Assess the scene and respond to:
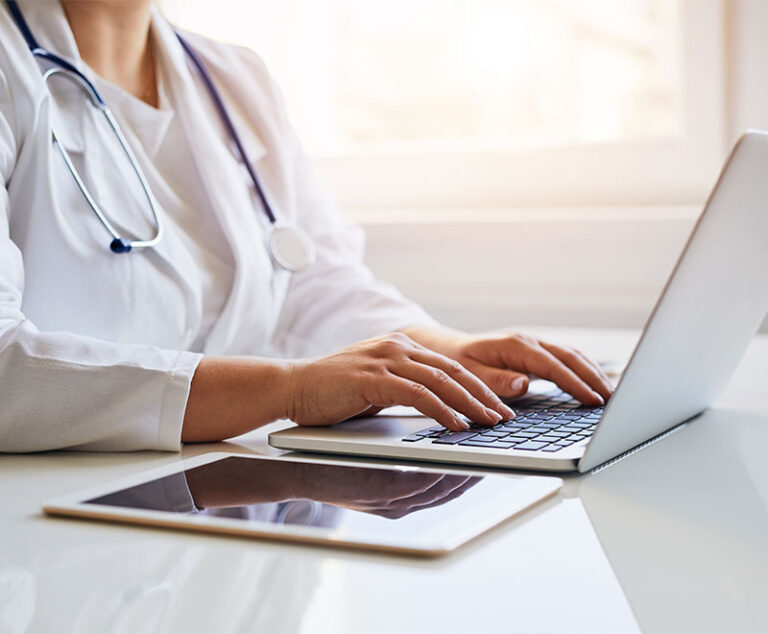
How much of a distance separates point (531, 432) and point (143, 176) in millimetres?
520

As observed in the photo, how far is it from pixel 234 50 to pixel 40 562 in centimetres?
94

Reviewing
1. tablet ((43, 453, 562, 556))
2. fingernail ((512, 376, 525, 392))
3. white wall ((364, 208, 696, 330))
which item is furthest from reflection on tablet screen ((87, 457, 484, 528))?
white wall ((364, 208, 696, 330))

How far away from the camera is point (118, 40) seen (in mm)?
1121

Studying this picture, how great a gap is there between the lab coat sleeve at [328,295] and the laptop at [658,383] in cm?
42

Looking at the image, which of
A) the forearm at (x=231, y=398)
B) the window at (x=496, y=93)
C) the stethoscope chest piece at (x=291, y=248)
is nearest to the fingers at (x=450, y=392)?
the forearm at (x=231, y=398)

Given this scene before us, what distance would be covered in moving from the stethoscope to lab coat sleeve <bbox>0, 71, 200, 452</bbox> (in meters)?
0.21

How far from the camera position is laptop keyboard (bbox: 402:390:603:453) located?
0.67 meters

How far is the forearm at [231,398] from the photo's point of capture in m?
0.74

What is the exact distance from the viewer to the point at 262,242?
1.16 meters

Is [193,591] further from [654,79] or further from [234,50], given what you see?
[654,79]

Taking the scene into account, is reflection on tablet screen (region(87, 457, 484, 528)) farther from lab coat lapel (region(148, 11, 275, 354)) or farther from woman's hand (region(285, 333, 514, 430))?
lab coat lapel (region(148, 11, 275, 354))

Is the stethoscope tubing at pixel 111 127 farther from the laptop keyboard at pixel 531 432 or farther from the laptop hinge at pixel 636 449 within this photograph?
the laptop hinge at pixel 636 449

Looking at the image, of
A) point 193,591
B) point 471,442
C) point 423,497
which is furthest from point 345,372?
point 193,591

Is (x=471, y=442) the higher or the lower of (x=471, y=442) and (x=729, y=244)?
the lower
